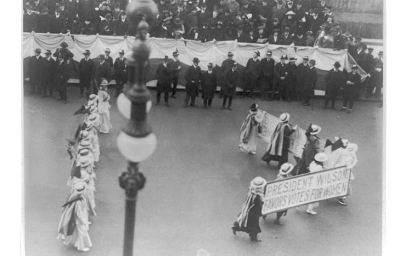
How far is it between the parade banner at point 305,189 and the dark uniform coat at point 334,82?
15.3 feet

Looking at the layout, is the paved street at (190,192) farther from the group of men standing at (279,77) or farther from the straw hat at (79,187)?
the straw hat at (79,187)

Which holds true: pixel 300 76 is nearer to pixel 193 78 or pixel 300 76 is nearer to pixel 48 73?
pixel 193 78

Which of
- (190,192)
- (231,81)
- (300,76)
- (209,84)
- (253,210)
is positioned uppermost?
(300,76)

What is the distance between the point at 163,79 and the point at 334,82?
5026 millimetres

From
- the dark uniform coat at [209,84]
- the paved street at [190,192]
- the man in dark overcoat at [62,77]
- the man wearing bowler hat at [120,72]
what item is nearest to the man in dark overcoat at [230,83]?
the dark uniform coat at [209,84]

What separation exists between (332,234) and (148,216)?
3.81 meters

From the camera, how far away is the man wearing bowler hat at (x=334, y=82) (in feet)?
53.5

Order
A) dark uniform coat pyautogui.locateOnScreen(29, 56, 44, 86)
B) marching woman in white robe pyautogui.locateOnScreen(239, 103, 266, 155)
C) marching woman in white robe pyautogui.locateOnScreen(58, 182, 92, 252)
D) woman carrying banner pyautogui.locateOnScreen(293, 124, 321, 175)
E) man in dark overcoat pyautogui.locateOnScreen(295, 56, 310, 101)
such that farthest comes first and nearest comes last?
man in dark overcoat pyautogui.locateOnScreen(295, 56, 310, 101) < dark uniform coat pyautogui.locateOnScreen(29, 56, 44, 86) < marching woman in white robe pyautogui.locateOnScreen(239, 103, 266, 155) < woman carrying banner pyautogui.locateOnScreen(293, 124, 321, 175) < marching woman in white robe pyautogui.locateOnScreen(58, 182, 92, 252)

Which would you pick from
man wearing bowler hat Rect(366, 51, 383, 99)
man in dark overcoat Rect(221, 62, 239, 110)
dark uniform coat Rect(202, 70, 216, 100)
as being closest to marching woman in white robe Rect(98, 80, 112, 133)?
dark uniform coat Rect(202, 70, 216, 100)

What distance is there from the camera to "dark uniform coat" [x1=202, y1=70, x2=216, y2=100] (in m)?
15.9

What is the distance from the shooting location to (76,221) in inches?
400

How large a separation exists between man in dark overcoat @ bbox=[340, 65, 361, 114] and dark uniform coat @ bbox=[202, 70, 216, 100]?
3.88 metres

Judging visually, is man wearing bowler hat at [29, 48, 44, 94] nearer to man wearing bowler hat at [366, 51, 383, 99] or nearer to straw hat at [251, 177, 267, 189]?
straw hat at [251, 177, 267, 189]

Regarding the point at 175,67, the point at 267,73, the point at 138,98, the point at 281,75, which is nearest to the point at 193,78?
the point at 175,67
